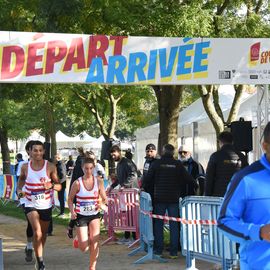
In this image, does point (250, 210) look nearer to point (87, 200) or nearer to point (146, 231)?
point (87, 200)

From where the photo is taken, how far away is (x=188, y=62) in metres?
12.0

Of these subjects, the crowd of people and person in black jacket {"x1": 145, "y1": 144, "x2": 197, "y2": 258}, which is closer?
the crowd of people

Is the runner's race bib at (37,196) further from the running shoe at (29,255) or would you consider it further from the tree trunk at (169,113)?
the tree trunk at (169,113)

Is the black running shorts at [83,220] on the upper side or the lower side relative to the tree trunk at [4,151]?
lower

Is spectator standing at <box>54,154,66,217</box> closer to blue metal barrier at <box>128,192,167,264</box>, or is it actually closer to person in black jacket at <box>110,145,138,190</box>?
person in black jacket at <box>110,145,138,190</box>

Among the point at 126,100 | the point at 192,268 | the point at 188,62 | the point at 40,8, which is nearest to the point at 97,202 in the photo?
the point at 192,268

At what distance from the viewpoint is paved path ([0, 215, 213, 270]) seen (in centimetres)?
1019

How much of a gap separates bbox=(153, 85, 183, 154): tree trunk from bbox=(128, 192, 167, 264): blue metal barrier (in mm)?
7103

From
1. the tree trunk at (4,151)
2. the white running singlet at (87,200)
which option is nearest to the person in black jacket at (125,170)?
the white running singlet at (87,200)

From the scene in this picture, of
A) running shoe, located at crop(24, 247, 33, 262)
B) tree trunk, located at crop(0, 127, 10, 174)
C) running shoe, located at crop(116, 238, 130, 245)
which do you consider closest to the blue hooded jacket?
running shoe, located at crop(24, 247, 33, 262)

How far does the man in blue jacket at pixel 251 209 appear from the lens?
12.5 feet

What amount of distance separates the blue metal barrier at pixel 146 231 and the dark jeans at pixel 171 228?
0.47 ft

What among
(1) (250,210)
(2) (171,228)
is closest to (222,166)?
(2) (171,228)

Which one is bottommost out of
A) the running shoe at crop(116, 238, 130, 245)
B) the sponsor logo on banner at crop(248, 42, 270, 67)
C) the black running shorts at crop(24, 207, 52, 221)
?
the running shoe at crop(116, 238, 130, 245)
